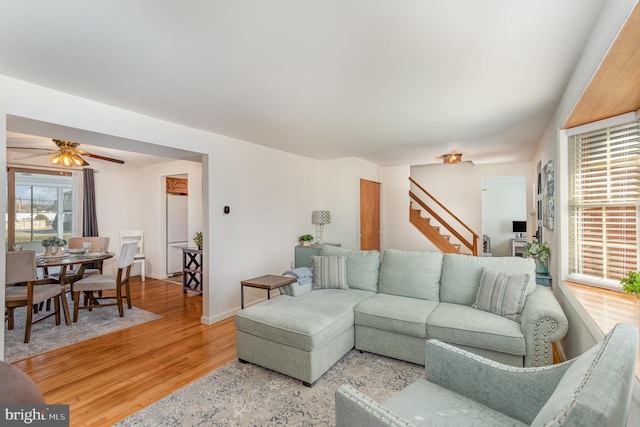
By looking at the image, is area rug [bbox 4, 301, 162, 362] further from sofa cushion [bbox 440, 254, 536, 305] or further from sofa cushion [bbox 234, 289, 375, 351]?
sofa cushion [bbox 440, 254, 536, 305]

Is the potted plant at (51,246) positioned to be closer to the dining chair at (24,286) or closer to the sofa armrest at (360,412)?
the dining chair at (24,286)

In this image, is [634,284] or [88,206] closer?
[634,284]

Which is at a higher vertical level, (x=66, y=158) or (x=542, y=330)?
(x=66, y=158)

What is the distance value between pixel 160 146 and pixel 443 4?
124 inches

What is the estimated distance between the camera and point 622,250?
2.22 m

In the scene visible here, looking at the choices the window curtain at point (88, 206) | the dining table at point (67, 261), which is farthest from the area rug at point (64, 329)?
the window curtain at point (88, 206)

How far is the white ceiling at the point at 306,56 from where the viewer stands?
5.16 feet

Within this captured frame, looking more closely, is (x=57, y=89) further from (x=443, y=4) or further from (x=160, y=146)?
(x=443, y=4)

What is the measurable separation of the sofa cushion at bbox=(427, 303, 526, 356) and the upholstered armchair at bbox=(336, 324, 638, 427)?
3.16 feet

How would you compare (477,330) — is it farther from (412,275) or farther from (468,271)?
(412,275)

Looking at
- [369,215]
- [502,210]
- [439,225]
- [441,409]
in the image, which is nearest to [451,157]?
[369,215]

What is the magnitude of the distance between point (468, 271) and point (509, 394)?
5.82ft

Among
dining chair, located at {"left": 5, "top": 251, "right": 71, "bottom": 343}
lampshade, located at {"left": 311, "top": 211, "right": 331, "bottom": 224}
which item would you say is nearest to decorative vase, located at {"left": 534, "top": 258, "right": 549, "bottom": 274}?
lampshade, located at {"left": 311, "top": 211, "right": 331, "bottom": 224}

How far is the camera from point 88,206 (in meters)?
5.72
